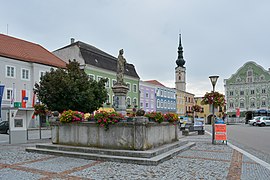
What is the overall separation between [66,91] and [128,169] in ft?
37.9

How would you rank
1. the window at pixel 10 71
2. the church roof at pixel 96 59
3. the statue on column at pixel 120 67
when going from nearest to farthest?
1. the statue on column at pixel 120 67
2. the window at pixel 10 71
3. the church roof at pixel 96 59

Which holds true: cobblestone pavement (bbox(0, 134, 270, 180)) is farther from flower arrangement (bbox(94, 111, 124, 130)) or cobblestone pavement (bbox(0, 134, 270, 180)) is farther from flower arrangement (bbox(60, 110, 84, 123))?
flower arrangement (bbox(60, 110, 84, 123))

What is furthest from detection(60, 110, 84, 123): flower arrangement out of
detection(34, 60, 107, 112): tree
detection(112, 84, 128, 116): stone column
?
detection(34, 60, 107, 112): tree

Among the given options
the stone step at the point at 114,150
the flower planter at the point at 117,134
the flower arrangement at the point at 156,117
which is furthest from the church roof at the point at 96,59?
the flower arrangement at the point at 156,117

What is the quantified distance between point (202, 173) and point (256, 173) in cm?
156

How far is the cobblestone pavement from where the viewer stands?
6.84 m

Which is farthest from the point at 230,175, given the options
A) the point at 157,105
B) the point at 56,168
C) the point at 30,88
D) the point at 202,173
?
the point at 157,105

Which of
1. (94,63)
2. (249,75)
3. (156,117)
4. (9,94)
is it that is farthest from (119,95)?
(249,75)

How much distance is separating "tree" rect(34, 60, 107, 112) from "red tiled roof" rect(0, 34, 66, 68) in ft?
48.8

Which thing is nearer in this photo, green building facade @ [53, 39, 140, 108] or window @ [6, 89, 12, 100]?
window @ [6, 89, 12, 100]

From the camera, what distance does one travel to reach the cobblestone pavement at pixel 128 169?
6.84 meters

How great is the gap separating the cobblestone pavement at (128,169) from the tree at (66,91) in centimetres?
860

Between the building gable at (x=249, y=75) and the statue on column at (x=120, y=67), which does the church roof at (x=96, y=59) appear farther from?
the building gable at (x=249, y=75)

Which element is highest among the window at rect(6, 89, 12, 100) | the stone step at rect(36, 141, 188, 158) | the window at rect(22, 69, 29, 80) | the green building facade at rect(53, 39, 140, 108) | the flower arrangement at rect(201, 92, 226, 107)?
the green building facade at rect(53, 39, 140, 108)
